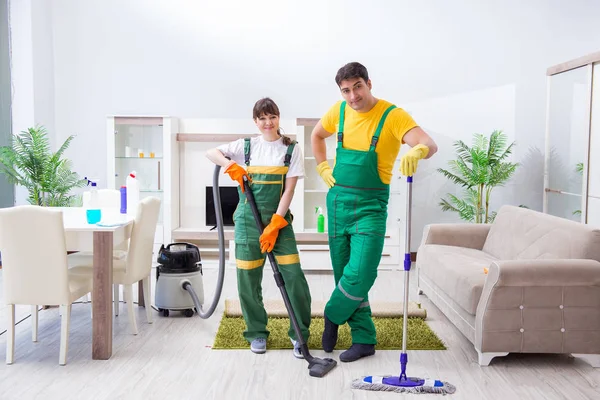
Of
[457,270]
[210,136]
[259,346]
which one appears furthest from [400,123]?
[210,136]

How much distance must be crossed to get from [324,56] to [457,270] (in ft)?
10.9

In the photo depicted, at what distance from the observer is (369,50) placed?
269 inches

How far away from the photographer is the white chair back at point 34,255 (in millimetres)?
3479

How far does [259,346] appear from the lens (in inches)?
151

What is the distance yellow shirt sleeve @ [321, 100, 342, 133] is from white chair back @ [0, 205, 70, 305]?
151cm

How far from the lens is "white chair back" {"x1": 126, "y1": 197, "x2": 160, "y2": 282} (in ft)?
13.2

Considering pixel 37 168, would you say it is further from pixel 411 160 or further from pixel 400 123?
pixel 411 160

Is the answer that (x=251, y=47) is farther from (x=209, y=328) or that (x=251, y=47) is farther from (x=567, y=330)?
(x=567, y=330)

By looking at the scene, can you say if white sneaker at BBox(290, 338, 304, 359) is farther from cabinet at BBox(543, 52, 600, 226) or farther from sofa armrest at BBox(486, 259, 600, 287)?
cabinet at BBox(543, 52, 600, 226)

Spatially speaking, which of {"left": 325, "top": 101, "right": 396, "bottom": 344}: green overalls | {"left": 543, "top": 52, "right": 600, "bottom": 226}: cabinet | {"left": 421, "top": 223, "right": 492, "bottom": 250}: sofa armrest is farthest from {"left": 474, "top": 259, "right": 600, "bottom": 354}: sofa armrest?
{"left": 543, "top": 52, "right": 600, "bottom": 226}: cabinet

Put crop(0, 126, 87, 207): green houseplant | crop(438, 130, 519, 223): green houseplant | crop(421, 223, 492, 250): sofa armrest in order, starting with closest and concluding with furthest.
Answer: crop(421, 223, 492, 250): sofa armrest, crop(0, 126, 87, 207): green houseplant, crop(438, 130, 519, 223): green houseplant

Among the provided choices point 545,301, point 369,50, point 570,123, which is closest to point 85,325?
point 545,301

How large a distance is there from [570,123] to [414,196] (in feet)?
5.37


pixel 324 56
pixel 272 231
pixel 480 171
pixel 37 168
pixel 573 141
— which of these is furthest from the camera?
pixel 324 56
